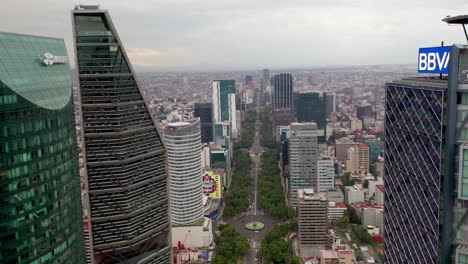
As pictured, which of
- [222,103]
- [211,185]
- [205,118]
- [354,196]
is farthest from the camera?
[222,103]

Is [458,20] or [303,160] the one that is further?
[303,160]

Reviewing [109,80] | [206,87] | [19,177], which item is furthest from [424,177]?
[206,87]

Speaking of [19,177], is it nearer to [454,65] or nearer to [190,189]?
[454,65]

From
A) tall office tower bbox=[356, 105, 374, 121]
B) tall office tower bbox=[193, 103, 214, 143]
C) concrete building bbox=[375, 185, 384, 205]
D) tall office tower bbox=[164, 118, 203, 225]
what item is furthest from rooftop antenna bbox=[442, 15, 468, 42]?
tall office tower bbox=[356, 105, 374, 121]

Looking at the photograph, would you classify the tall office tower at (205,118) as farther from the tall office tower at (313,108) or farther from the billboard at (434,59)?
the billboard at (434,59)

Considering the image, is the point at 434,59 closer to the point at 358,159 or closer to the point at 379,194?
the point at 379,194

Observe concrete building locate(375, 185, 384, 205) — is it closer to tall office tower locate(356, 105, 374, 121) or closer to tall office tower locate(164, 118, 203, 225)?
tall office tower locate(164, 118, 203, 225)

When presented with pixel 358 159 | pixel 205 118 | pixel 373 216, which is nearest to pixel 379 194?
pixel 373 216
